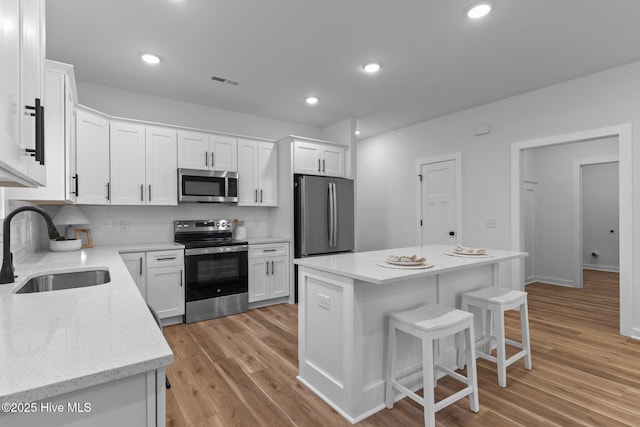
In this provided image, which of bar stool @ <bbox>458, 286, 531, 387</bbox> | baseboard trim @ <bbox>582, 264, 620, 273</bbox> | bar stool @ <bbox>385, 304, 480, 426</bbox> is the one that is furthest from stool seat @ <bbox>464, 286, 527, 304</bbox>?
baseboard trim @ <bbox>582, 264, 620, 273</bbox>

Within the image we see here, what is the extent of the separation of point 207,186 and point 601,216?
7845mm

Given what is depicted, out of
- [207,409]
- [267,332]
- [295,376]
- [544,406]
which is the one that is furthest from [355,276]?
[267,332]

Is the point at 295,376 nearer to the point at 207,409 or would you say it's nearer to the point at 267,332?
the point at 207,409

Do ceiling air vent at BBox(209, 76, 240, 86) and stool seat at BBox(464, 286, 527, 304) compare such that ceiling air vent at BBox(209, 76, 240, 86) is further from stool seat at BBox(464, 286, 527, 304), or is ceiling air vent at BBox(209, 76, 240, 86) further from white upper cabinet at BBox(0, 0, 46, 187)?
stool seat at BBox(464, 286, 527, 304)

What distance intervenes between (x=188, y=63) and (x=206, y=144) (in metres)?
1.07

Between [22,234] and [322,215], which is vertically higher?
[322,215]

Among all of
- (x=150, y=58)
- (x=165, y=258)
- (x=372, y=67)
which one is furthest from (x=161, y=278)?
(x=372, y=67)

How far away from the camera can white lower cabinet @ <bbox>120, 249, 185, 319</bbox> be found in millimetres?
3234

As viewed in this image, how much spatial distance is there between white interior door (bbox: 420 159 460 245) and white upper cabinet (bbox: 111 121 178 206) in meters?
3.63

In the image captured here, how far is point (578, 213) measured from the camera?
203 inches

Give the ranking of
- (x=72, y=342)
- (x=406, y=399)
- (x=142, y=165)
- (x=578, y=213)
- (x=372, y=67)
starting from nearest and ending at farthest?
(x=72, y=342)
(x=406, y=399)
(x=372, y=67)
(x=142, y=165)
(x=578, y=213)

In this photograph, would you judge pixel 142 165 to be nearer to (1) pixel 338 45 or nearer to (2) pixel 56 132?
(2) pixel 56 132

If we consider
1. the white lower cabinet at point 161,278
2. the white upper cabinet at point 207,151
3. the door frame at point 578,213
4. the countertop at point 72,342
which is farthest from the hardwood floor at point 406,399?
the white upper cabinet at point 207,151

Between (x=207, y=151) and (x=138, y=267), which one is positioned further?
(x=207, y=151)
